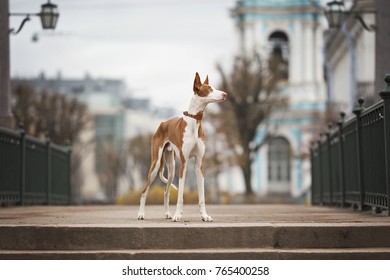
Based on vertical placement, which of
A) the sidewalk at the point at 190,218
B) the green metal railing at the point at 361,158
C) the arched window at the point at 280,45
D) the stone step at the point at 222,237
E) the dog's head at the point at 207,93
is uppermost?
the arched window at the point at 280,45

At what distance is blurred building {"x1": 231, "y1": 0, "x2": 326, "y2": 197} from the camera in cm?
7412

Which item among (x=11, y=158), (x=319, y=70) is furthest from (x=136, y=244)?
(x=319, y=70)

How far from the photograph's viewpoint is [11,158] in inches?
795

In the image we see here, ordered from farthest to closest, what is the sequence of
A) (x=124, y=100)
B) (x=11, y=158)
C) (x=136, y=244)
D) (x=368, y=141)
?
(x=124, y=100)
(x=11, y=158)
(x=368, y=141)
(x=136, y=244)

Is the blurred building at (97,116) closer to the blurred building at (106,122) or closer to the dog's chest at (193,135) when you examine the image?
the blurred building at (106,122)

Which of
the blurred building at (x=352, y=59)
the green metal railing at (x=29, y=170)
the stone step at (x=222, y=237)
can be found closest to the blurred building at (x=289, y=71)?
the blurred building at (x=352, y=59)

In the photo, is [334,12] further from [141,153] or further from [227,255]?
[141,153]

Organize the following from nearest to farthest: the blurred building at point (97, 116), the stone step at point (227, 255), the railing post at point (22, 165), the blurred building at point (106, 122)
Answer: the stone step at point (227, 255) → the railing post at point (22, 165) → the blurred building at point (106, 122) → the blurred building at point (97, 116)

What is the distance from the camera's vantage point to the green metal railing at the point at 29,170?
64.6 ft

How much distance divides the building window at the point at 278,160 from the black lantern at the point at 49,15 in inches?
1957

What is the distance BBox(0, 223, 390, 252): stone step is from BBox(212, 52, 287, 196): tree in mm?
44891
